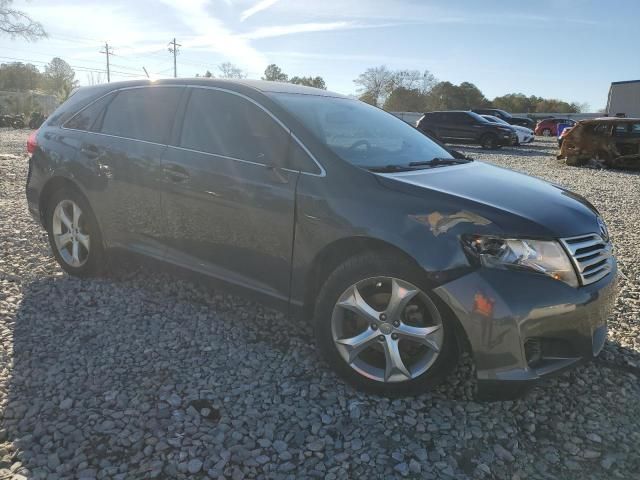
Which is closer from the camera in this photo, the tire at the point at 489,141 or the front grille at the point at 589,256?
the front grille at the point at 589,256

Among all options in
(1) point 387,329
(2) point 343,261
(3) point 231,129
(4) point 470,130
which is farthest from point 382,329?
(4) point 470,130

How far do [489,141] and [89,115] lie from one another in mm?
19436

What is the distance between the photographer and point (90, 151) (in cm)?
407

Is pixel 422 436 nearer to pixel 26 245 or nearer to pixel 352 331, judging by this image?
pixel 352 331

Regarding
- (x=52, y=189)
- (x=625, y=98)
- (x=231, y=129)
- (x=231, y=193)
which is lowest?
(x=52, y=189)

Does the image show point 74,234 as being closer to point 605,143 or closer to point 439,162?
point 439,162

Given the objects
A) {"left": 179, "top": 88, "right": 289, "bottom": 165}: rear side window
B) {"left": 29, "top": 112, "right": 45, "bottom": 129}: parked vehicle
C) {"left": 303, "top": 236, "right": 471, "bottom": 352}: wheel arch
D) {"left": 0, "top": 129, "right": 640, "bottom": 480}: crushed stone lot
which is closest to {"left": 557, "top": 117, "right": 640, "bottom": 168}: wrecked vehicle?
{"left": 0, "top": 129, "right": 640, "bottom": 480}: crushed stone lot

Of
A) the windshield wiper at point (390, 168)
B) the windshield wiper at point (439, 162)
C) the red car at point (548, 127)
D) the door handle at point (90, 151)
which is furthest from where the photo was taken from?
the red car at point (548, 127)

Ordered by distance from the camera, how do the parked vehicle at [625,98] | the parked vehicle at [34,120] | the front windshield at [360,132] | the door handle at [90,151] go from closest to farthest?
the front windshield at [360,132], the door handle at [90,151], the parked vehicle at [34,120], the parked vehicle at [625,98]

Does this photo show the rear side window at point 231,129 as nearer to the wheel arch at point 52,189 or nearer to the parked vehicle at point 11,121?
the wheel arch at point 52,189

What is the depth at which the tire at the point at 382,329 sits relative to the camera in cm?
258

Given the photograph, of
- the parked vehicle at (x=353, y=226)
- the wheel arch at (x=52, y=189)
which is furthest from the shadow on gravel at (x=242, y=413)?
the wheel arch at (x=52, y=189)

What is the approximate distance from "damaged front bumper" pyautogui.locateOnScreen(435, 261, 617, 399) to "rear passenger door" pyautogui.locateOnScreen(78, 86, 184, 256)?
7.30ft

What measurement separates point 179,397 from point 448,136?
68.1 ft
